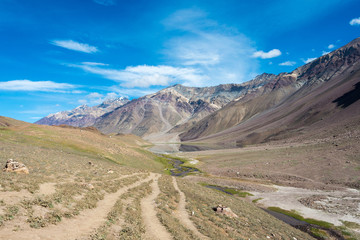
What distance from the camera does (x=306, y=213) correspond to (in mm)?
37719

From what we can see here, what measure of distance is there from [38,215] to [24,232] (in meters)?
2.81

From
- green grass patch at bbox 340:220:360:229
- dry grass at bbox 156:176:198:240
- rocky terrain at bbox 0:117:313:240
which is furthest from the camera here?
green grass patch at bbox 340:220:360:229

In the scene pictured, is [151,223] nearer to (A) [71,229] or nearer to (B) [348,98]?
(A) [71,229]

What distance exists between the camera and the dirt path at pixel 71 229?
11.6 metres

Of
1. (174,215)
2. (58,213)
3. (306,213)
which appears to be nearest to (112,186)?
(174,215)

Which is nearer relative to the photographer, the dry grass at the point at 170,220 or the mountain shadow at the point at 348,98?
the dry grass at the point at 170,220

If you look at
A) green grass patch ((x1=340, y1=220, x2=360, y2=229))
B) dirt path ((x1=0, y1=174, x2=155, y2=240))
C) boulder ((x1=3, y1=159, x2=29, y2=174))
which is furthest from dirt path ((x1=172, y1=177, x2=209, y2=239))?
green grass patch ((x1=340, y1=220, x2=360, y2=229))

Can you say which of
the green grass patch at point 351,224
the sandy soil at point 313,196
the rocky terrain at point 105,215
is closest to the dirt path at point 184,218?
the rocky terrain at point 105,215

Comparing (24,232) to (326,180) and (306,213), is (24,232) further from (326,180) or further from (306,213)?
(326,180)

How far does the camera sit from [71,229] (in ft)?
46.2

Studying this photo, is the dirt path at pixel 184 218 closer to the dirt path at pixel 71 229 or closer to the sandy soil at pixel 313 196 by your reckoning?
the dirt path at pixel 71 229

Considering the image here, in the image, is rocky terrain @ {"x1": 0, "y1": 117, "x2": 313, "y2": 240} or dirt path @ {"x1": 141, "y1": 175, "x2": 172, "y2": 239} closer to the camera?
rocky terrain @ {"x1": 0, "y1": 117, "x2": 313, "y2": 240}

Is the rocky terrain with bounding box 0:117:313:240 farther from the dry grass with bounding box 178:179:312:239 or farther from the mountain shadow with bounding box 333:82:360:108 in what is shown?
the mountain shadow with bounding box 333:82:360:108

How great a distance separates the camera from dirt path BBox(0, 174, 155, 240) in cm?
1155
